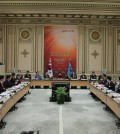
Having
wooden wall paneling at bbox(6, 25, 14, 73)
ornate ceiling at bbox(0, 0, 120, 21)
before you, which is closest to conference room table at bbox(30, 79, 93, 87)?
wooden wall paneling at bbox(6, 25, 14, 73)

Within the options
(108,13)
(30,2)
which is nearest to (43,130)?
(30,2)

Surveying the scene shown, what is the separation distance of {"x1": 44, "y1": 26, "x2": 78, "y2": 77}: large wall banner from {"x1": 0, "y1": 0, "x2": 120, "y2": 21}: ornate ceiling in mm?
1111

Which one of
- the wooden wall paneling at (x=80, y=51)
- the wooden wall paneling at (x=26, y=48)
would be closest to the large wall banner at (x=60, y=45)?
the wooden wall paneling at (x=80, y=51)

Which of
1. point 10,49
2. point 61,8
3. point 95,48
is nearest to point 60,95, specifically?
point 61,8

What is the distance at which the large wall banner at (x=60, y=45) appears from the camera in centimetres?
1636

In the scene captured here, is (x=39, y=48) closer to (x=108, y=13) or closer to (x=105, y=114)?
(x=108, y=13)

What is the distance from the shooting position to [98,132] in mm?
5855

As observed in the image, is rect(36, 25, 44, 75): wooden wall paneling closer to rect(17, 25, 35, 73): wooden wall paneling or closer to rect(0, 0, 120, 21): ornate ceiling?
rect(17, 25, 35, 73): wooden wall paneling

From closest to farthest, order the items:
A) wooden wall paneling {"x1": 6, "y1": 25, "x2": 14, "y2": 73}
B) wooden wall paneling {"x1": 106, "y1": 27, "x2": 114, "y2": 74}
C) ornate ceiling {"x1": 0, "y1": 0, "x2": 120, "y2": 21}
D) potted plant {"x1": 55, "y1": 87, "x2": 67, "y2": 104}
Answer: potted plant {"x1": 55, "y1": 87, "x2": 67, "y2": 104} < ornate ceiling {"x1": 0, "y1": 0, "x2": 120, "y2": 21} < wooden wall paneling {"x1": 6, "y1": 25, "x2": 14, "y2": 73} < wooden wall paneling {"x1": 106, "y1": 27, "x2": 114, "y2": 74}

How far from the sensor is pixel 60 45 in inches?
647

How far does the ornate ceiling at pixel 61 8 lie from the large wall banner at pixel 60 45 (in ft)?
3.64

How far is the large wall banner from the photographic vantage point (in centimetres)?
1636

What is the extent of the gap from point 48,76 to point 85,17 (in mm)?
4355

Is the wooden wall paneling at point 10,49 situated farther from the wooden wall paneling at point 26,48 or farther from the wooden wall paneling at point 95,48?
the wooden wall paneling at point 95,48
